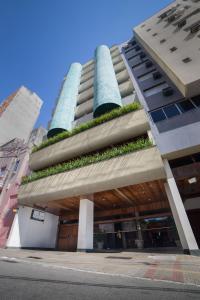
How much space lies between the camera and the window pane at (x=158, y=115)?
478 inches

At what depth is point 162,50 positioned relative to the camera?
58.4ft

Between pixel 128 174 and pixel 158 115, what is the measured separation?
5828 mm

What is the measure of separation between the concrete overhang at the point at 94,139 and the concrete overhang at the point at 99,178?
2.51 meters

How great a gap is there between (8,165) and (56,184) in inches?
415

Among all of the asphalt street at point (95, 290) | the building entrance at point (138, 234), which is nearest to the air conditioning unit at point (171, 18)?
the building entrance at point (138, 234)

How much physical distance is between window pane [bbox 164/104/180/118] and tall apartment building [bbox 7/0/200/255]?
131 millimetres

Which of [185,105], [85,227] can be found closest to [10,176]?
[85,227]

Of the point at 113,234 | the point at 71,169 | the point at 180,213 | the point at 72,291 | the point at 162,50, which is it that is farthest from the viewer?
the point at 162,50

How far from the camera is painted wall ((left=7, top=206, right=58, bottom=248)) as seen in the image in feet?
42.3

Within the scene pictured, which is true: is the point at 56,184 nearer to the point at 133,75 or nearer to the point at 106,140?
the point at 106,140

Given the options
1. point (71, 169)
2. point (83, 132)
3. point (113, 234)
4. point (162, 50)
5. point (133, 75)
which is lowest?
point (113, 234)

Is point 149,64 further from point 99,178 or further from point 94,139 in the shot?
point 99,178

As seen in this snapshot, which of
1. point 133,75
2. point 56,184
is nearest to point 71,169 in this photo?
point 56,184

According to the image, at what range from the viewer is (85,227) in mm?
10820
